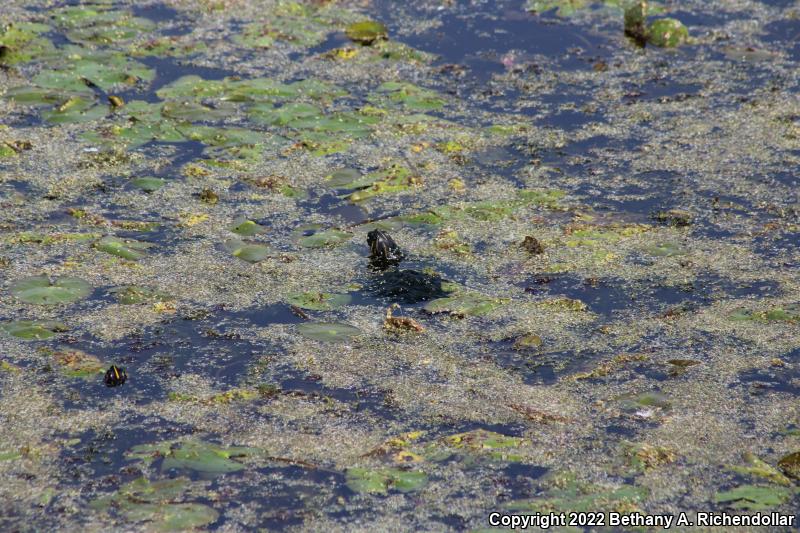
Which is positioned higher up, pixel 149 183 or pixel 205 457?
pixel 149 183

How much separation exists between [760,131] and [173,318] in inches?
125

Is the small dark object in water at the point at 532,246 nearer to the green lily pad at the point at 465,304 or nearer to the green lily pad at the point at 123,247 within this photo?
the green lily pad at the point at 465,304

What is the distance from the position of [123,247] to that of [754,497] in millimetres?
2569

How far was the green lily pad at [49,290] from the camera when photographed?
12.3 ft

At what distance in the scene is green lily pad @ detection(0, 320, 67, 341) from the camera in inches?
139

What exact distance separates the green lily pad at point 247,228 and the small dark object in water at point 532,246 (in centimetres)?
111

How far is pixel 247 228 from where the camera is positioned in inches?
170

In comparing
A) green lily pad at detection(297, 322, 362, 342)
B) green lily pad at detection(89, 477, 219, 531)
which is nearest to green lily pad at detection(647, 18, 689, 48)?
green lily pad at detection(297, 322, 362, 342)

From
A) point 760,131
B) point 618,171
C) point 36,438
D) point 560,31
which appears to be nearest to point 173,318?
point 36,438

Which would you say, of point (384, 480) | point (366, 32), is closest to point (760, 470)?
point (384, 480)


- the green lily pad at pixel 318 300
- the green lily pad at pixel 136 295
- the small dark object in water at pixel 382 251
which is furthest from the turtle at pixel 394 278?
the green lily pad at pixel 136 295

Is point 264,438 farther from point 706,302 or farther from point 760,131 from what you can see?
point 760,131

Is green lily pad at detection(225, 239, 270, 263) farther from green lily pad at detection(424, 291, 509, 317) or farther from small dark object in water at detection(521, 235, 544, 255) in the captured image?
small dark object in water at detection(521, 235, 544, 255)

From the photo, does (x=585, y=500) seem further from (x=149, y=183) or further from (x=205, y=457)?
(x=149, y=183)
